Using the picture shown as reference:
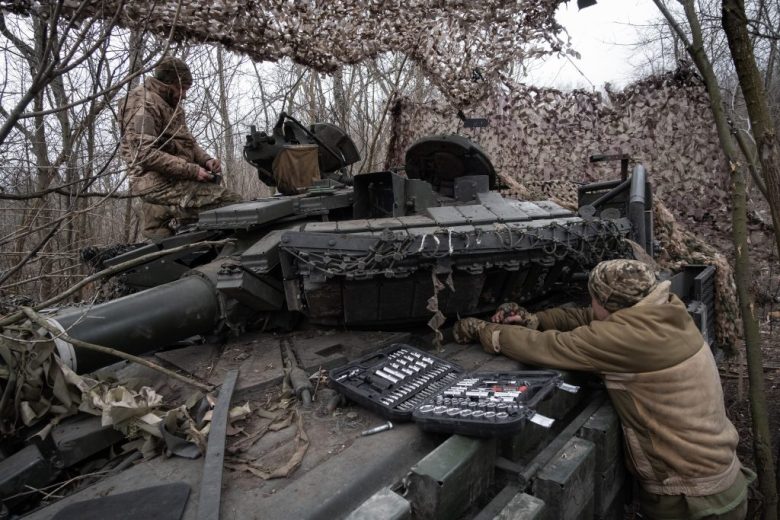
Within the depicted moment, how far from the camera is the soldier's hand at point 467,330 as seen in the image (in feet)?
11.1

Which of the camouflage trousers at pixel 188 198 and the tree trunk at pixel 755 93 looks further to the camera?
the camouflage trousers at pixel 188 198

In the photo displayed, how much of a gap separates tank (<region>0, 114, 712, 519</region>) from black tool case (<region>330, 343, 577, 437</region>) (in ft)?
0.33

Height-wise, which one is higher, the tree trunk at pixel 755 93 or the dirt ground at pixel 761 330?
the tree trunk at pixel 755 93

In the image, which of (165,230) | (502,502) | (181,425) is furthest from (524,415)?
(165,230)

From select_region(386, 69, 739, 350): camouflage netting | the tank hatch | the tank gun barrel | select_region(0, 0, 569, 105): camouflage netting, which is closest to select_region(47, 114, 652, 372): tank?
the tank gun barrel

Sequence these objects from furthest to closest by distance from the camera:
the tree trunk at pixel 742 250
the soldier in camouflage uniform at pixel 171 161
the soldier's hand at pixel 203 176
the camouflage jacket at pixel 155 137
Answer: the soldier's hand at pixel 203 176 → the soldier in camouflage uniform at pixel 171 161 → the camouflage jacket at pixel 155 137 → the tree trunk at pixel 742 250

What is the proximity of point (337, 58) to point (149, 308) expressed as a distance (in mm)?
6171

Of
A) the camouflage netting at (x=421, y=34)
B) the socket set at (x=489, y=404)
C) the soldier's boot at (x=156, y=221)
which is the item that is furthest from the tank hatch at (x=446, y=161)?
the camouflage netting at (x=421, y=34)

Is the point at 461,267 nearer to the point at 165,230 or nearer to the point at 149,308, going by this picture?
the point at 149,308

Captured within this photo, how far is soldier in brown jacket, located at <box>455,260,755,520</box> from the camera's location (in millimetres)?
2639

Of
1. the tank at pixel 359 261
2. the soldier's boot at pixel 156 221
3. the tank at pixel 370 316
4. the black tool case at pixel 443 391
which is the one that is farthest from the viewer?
the soldier's boot at pixel 156 221

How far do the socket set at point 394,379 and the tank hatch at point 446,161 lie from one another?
2.22 m

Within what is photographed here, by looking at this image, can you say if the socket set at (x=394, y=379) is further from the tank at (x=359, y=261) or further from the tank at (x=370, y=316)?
the tank at (x=359, y=261)

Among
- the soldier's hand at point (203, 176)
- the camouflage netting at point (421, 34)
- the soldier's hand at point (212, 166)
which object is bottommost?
the soldier's hand at point (203, 176)
